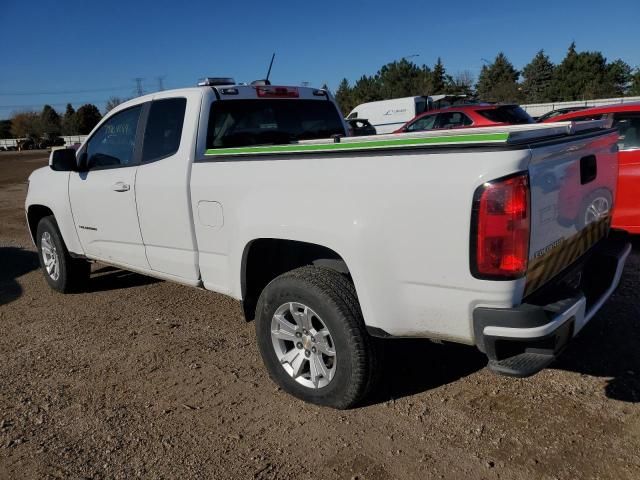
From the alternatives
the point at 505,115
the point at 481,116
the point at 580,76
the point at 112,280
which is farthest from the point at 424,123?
the point at 580,76

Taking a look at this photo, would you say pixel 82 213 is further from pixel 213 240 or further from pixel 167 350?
pixel 213 240

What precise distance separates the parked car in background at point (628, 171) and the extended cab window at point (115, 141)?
474 centimetres

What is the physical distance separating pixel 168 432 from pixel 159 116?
239cm

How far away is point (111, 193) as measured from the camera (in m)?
4.53

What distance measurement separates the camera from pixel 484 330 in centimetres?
246

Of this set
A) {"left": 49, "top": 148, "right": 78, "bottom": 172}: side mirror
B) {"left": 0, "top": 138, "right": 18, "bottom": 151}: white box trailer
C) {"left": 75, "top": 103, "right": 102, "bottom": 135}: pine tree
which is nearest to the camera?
{"left": 49, "top": 148, "right": 78, "bottom": 172}: side mirror

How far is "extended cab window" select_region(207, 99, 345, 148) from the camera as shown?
411cm

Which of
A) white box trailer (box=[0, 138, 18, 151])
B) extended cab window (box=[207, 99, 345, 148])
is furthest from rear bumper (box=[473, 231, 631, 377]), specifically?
white box trailer (box=[0, 138, 18, 151])

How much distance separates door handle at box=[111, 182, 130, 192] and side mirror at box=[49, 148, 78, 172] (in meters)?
0.68

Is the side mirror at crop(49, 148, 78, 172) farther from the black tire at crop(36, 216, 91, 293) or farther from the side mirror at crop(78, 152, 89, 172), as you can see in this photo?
the black tire at crop(36, 216, 91, 293)

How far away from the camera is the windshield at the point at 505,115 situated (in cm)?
1209

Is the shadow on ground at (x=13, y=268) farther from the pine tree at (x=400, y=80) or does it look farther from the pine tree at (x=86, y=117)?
the pine tree at (x=86, y=117)

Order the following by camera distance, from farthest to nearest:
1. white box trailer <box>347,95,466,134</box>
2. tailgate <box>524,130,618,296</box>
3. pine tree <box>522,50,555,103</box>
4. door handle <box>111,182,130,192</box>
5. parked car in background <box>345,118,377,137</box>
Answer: pine tree <box>522,50,555,103</box>, white box trailer <box>347,95,466,134</box>, parked car in background <box>345,118,377,137</box>, door handle <box>111,182,130,192</box>, tailgate <box>524,130,618,296</box>

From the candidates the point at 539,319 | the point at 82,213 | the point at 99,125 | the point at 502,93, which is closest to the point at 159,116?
the point at 99,125
